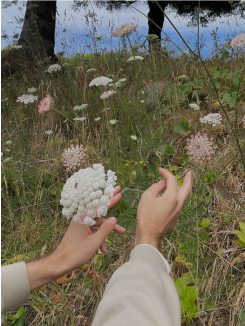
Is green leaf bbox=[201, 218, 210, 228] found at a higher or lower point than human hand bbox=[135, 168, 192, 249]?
lower

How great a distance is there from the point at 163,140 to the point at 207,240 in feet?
3.16

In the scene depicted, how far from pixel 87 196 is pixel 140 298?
1.00ft

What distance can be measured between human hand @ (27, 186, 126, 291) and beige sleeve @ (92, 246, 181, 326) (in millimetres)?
108

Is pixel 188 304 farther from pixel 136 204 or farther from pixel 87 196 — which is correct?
pixel 87 196

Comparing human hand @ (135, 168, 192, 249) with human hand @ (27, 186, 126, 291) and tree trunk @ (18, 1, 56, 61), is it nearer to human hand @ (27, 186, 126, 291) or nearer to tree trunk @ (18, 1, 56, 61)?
human hand @ (27, 186, 126, 291)

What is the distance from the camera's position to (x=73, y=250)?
0.88 m

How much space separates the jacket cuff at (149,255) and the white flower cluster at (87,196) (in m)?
0.13

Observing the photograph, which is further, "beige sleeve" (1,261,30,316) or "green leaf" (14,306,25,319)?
"green leaf" (14,306,25,319)

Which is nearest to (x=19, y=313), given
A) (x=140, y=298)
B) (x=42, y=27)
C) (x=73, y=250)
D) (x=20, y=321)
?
(x=20, y=321)

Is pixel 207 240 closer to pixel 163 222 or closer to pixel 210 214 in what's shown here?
pixel 210 214

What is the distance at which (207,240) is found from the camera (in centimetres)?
173

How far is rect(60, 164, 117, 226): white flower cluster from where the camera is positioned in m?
0.87

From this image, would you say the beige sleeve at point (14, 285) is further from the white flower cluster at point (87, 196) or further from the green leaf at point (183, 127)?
the green leaf at point (183, 127)

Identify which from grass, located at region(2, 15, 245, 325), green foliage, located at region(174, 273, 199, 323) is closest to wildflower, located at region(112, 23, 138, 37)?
grass, located at region(2, 15, 245, 325)
